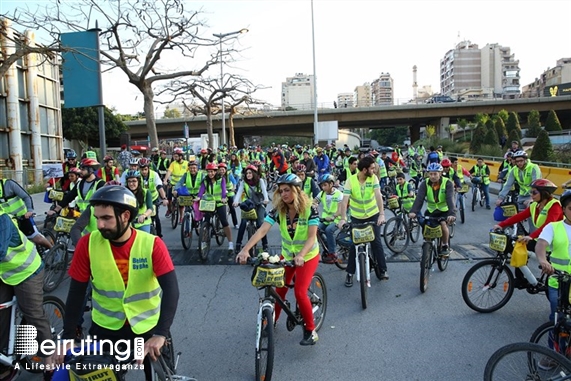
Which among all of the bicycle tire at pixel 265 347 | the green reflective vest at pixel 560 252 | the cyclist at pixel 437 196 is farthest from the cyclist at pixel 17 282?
the cyclist at pixel 437 196

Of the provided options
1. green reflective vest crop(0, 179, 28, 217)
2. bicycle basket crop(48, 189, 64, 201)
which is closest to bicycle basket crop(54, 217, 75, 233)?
green reflective vest crop(0, 179, 28, 217)

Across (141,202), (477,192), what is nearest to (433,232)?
(141,202)

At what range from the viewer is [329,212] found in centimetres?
872

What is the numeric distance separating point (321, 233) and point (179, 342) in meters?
3.93

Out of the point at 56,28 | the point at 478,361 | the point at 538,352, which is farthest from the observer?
the point at 56,28

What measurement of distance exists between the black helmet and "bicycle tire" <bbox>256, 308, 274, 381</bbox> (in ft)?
5.57

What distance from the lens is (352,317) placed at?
5969 mm

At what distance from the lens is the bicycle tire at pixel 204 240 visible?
8742 mm

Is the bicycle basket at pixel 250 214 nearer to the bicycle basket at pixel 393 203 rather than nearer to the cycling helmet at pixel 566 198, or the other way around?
the bicycle basket at pixel 393 203

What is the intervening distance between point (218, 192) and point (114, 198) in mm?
6524

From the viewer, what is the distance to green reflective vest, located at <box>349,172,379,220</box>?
287 inches

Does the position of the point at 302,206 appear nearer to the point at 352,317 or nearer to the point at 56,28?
the point at 352,317

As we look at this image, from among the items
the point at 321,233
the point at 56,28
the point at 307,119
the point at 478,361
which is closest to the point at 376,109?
the point at 307,119

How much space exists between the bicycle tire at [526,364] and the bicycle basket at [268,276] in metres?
1.82
